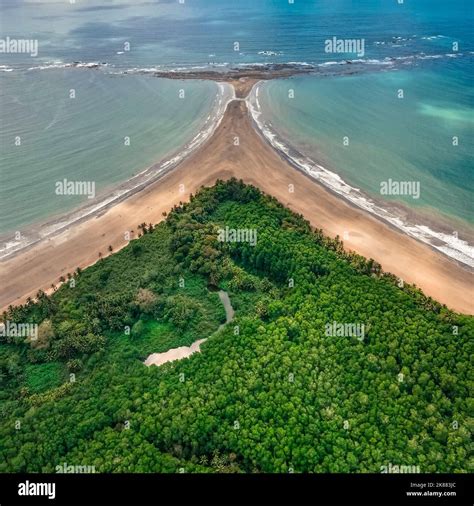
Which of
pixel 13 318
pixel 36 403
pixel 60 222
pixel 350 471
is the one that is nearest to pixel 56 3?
pixel 60 222

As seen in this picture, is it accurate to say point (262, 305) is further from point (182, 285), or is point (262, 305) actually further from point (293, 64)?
point (293, 64)

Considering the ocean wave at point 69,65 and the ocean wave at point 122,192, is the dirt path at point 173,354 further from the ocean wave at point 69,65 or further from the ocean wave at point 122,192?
the ocean wave at point 69,65

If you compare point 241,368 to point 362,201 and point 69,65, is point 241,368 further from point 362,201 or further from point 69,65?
point 69,65

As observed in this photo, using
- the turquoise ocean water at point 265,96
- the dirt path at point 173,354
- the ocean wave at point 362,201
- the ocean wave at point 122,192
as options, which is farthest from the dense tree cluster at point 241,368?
the turquoise ocean water at point 265,96

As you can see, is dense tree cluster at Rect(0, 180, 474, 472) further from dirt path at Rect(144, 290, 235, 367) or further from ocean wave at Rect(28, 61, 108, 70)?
ocean wave at Rect(28, 61, 108, 70)

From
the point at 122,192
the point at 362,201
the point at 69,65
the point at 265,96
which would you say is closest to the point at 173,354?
the point at 122,192

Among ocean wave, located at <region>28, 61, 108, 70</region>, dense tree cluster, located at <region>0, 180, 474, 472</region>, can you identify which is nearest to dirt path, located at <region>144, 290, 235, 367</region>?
dense tree cluster, located at <region>0, 180, 474, 472</region>
